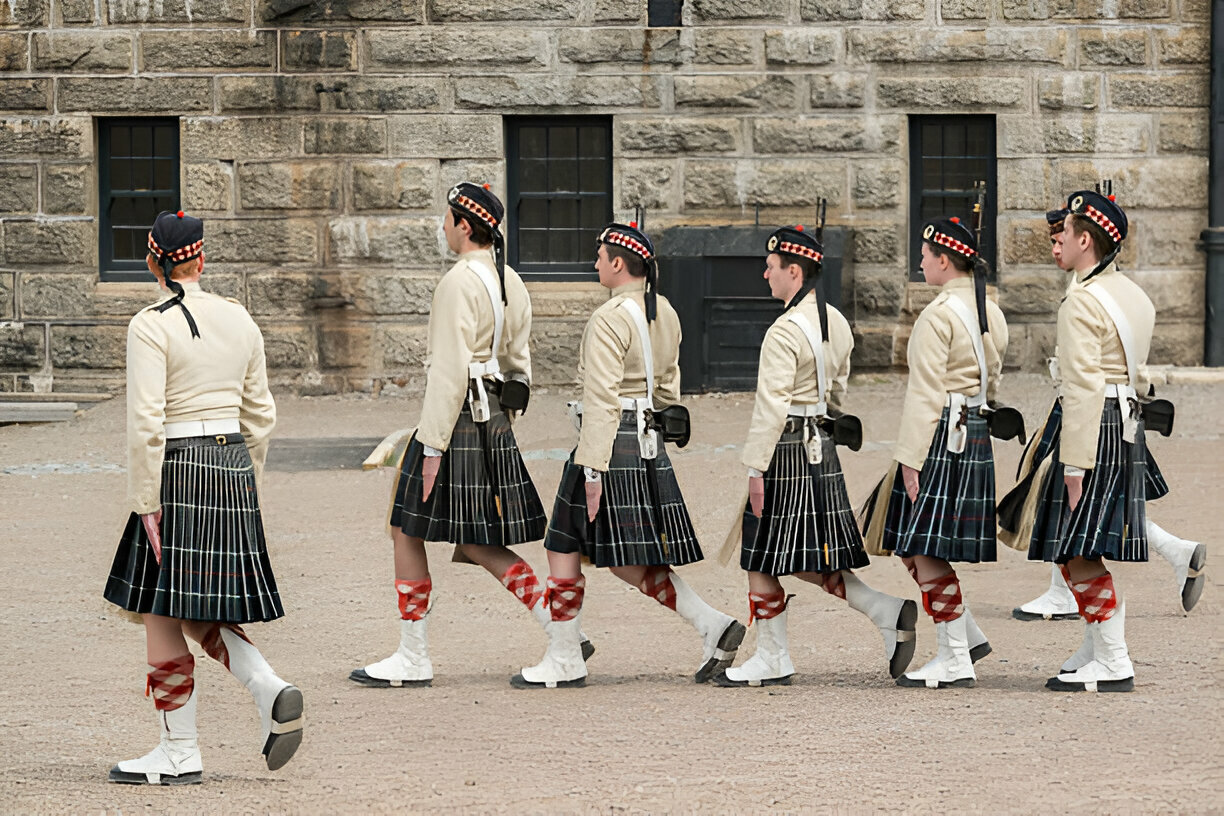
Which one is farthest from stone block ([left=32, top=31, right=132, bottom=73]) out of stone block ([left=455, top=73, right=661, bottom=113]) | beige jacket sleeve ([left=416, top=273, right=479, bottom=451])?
beige jacket sleeve ([left=416, top=273, right=479, bottom=451])

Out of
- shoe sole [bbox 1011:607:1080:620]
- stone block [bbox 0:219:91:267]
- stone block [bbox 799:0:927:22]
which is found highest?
stone block [bbox 799:0:927:22]

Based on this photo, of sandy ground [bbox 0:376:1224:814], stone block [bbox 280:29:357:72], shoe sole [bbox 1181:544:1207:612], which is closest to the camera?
sandy ground [bbox 0:376:1224:814]

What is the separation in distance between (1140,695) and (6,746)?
403cm

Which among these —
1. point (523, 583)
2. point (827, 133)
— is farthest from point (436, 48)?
point (523, 583)

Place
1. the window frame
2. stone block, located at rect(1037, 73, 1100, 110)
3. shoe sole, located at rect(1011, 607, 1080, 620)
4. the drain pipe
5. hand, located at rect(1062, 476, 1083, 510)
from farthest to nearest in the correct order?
the window frame → stone block, located at rect(1037, 73, 1100, 110) → the drain pipe → shoe sole, located at rect(1011, 607, 1080, 620) → hand, located at rect(1062, 476, 1083, 510)

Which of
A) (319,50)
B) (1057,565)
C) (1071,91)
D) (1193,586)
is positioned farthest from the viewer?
(319,50)

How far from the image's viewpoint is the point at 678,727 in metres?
6.57

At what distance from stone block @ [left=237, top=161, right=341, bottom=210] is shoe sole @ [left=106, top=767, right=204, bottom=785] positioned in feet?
34.4

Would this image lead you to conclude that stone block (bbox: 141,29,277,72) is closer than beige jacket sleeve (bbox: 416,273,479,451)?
No

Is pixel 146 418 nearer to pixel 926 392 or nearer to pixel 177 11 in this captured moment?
pixel 926 392

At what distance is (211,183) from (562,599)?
31.7 ft

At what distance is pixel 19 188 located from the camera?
16297 millimetres

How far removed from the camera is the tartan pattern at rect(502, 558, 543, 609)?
749 cm

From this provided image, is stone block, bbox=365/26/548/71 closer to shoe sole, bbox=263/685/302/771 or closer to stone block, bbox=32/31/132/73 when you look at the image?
stone block, bbox=32/31/132/73
